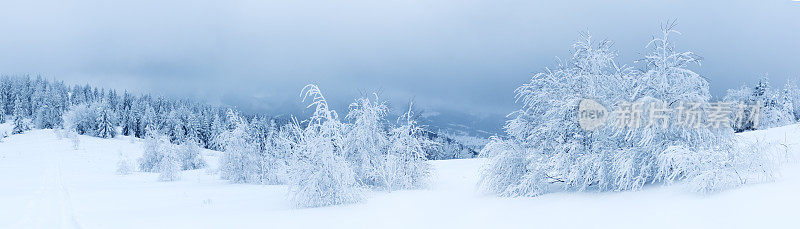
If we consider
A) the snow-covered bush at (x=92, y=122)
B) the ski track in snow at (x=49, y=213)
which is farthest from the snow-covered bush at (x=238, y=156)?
the snow-covered bush at (x=92, y=122)

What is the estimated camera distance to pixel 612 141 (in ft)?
39.8

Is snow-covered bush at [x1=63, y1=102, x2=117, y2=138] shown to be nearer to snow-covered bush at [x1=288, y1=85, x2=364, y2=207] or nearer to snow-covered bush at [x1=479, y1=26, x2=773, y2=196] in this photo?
snow-covered bush at [x1=288, y1=85, x2=364, y2=207]


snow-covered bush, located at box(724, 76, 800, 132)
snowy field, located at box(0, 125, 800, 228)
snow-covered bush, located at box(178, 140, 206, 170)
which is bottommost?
snow-covered bush, located at box(178, 140, 206, 170)

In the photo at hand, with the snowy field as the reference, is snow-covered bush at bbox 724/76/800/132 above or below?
above

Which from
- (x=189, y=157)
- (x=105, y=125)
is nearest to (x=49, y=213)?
(x=189, y=157)

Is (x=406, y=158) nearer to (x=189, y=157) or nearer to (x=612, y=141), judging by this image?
(x=612, y=141)

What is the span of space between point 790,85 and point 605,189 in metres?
55.8

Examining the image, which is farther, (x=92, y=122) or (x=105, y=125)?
(x=92, y=122)

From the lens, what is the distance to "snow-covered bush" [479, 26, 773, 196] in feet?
33.1

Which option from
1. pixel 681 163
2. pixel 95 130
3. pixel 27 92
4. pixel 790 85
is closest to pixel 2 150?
pixel 95 130

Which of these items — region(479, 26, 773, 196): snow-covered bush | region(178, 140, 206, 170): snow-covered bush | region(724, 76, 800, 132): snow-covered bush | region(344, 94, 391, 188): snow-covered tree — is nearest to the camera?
region(479, 26, 773, 196): snow-covered bush

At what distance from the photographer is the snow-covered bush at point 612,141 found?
10.1m

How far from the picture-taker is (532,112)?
45.9 ft

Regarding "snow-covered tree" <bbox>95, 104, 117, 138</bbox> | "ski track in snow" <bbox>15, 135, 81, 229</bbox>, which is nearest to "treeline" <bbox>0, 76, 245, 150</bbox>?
"snow-covered tree" <bbox>95, 104, 117, 138</bbox>
